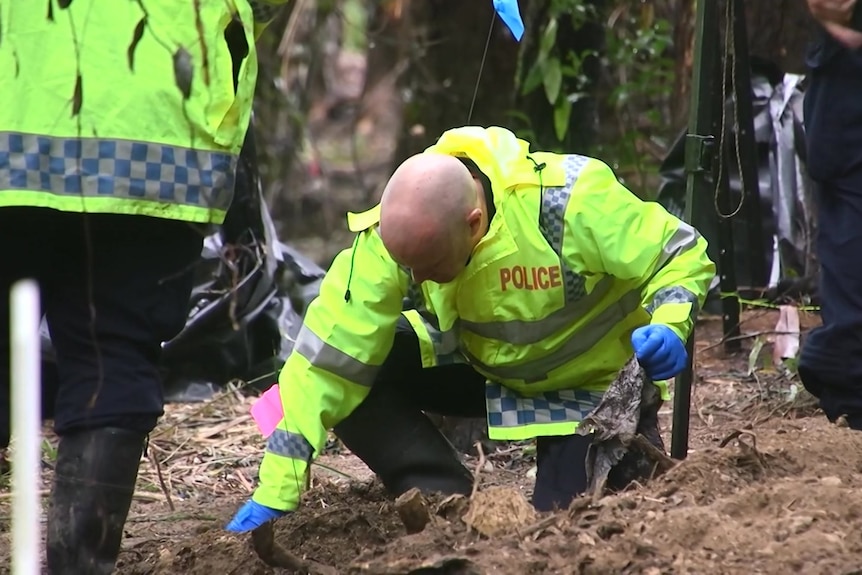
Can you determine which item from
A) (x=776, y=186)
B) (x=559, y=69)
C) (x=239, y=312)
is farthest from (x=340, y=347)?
(x=559, y=69)

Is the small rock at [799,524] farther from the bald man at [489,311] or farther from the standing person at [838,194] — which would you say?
the standing person at [838,194]

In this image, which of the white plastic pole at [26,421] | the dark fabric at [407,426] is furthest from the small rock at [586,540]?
the white plastic pole at [26,421]

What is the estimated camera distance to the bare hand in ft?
9.61

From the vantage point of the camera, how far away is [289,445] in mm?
2850

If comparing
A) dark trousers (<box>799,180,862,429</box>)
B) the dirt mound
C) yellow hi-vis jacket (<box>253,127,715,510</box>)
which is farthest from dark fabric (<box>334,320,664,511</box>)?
dark trousers (<box>799,180,862,429</box>)

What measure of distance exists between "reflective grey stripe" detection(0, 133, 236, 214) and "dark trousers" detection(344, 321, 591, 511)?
81 centimetres

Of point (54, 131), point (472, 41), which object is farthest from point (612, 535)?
point (472, 41)

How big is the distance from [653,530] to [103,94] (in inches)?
49.4

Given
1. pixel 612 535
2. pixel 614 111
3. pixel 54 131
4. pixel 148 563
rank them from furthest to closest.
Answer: pixel 614 111
pixel 148 563
pixel 54 131
pixel 612 535

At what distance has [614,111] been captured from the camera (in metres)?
6.23

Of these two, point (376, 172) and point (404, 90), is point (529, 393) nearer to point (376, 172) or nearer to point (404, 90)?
point (404, 90)

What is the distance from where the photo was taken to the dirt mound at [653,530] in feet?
7.42

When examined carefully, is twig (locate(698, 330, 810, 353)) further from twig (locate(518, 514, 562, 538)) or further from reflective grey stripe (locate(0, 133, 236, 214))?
reflective grey stripe (locate(0, 133, 236, 214))

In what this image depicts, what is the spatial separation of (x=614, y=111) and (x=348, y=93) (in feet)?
23.3
